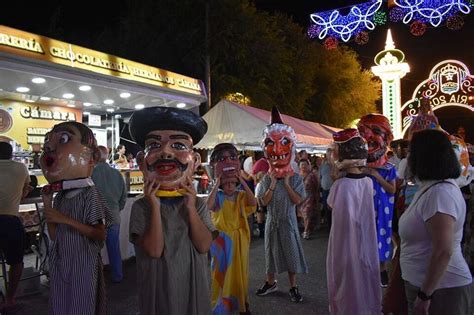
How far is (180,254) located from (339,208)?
1581 mm

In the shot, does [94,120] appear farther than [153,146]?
Yes

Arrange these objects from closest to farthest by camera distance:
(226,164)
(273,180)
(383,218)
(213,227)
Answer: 1. (213,227)
2. (226,164)
3. (383,218)
4. (273,180)

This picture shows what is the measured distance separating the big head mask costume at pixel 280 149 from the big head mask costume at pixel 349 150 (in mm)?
1007

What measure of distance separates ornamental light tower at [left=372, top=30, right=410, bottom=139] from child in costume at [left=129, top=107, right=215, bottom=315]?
69.4 ft

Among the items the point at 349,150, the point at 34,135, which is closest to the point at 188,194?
the point at 349,150

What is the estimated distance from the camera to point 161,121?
267 cm

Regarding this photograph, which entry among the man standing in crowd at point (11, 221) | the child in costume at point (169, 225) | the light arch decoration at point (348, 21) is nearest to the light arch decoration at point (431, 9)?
the light arch decoration at point (348, 21)

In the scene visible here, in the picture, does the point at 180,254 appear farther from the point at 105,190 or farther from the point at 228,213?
the point at 105,190

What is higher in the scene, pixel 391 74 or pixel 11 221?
pixel 391 74

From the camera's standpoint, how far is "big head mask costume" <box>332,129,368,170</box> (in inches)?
147

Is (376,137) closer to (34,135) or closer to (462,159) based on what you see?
(462,159)

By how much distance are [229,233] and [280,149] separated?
1.31 metres

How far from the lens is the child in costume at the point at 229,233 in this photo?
157 inches

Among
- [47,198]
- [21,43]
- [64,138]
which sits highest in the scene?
[21,43]
